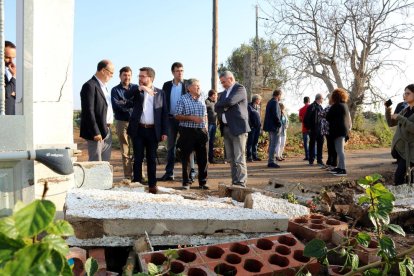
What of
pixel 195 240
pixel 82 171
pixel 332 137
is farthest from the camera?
pixel 332 137

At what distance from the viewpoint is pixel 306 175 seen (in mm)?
9188

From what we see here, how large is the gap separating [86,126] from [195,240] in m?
2.77

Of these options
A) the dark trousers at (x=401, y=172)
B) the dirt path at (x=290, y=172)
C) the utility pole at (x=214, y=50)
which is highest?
the utility pole at (x=214, y=50)

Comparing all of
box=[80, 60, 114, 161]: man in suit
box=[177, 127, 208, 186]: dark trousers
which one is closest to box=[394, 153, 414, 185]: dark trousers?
box=[177, 127, 208, 186]: dark trousers

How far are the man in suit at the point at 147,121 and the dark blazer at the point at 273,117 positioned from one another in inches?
171

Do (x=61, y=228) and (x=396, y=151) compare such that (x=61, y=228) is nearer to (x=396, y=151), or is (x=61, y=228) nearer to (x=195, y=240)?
(x=195, y=240)

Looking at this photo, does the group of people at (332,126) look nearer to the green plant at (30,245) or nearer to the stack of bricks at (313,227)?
the stack of bricks at (313,227)

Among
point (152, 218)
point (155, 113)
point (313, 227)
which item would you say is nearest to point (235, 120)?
point (155, 113)

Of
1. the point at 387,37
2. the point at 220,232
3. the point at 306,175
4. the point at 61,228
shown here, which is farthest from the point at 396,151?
the point at 387,37

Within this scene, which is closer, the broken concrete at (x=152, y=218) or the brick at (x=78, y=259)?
the brick at (x=78, y=259)

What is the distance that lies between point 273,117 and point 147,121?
4.62 metres

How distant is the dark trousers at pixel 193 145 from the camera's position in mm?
6578

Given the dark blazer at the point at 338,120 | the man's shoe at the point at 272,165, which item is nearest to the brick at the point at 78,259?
the dark blazer at the point at 338,120

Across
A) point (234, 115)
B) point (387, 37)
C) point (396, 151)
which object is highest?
point (387, 37)
